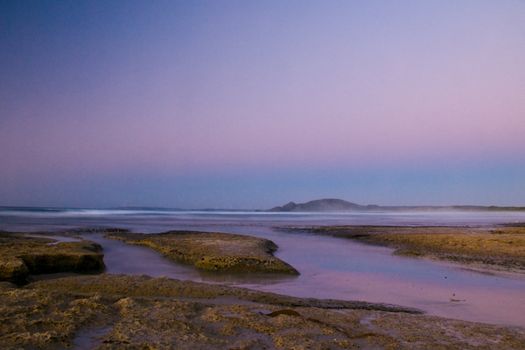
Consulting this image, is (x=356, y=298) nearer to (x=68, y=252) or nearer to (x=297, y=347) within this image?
(x=297, y=347)

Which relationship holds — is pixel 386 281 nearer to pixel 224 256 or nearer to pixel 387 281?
pixel 387 281

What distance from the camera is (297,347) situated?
716cm

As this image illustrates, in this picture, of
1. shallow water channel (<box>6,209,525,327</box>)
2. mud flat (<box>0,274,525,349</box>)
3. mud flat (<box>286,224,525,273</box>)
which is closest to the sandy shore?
mud flat (<box>0,274,525,349</box>)

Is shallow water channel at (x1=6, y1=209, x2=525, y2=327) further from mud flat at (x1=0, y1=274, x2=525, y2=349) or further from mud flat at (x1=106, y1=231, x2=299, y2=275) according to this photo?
mud flat at (x1=0, y1=274, x2=525, y2=349)

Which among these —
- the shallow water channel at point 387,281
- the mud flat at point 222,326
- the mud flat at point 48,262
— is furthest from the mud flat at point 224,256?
the mud flat at point 222,326

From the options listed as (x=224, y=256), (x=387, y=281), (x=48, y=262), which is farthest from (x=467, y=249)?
(x=48, y=262)

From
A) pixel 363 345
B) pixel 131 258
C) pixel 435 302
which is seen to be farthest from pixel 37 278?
pixel 435 302

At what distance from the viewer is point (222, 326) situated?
27.6ft

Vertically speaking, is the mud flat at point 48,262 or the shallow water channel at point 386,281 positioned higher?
the mud flat at point 48,262

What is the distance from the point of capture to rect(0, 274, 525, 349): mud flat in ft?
23.8

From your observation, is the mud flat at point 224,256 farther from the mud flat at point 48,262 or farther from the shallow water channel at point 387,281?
the mud flat at point 48,262

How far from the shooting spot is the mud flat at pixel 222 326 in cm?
726

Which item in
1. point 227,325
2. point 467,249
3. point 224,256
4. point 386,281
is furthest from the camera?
point 467,249

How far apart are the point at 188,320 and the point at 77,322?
2071mm
